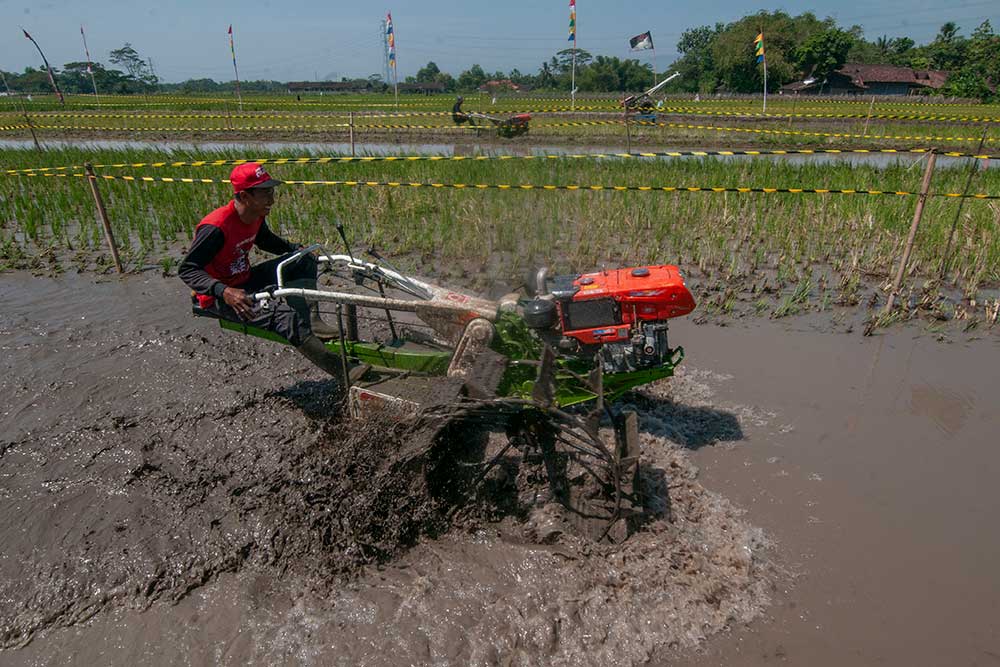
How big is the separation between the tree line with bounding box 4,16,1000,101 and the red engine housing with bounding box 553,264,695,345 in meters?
25.8

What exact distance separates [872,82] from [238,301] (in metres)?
62.5

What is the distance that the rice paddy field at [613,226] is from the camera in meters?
6.64

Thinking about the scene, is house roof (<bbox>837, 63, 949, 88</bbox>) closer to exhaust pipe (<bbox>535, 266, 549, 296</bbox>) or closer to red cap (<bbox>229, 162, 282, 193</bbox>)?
exhaust pipe (<bbox>535, 266, 549, 296</bbox>)

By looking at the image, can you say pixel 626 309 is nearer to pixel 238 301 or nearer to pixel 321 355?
pixel 321 355

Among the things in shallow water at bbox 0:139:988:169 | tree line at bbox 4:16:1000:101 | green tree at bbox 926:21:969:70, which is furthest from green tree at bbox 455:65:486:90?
shallow water at bbox 0:139:988:169

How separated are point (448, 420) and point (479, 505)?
57cm

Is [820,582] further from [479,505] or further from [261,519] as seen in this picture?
[261,519]

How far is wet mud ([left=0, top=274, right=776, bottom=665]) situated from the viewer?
276 cm

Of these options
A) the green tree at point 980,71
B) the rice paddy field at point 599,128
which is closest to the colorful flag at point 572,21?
the rice paddy field at point 599,128

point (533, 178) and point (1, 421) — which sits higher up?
point (533, 178)

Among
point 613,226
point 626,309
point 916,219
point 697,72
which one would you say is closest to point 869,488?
point 626,309

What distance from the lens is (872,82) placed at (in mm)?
53000

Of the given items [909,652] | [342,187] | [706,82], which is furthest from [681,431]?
[706,82]

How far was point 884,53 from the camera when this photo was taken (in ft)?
256
